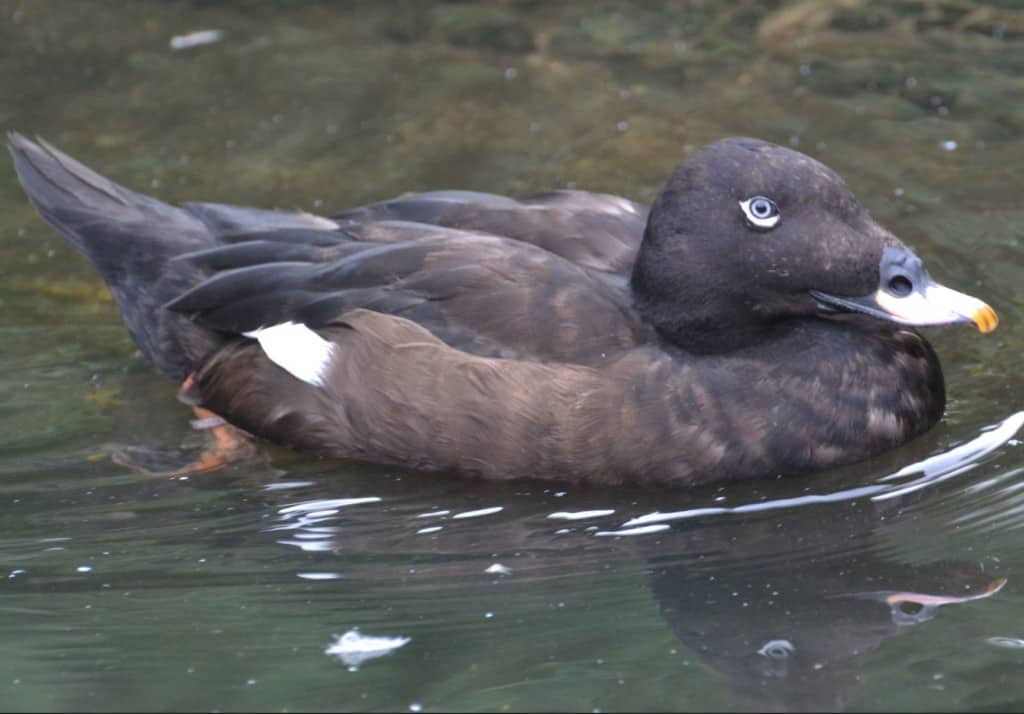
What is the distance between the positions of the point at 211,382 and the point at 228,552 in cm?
100

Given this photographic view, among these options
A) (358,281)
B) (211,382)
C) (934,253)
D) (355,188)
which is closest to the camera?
(358,281)

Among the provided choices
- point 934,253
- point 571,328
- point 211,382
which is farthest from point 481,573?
point 934,253

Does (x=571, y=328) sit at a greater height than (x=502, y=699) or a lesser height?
greater

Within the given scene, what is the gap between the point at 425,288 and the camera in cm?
509

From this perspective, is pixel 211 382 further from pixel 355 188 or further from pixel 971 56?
pixel 971 56

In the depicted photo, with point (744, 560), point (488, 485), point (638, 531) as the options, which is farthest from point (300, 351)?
point (744, 560)

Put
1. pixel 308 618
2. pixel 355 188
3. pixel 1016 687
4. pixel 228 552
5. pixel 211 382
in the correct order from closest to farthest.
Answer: pixel 1016 687
pixel 308 618
pixel 228 552
pixel 211 382
pixel 355 188

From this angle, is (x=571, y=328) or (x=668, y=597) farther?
(x=571, y=328)

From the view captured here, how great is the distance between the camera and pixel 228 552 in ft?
15.3

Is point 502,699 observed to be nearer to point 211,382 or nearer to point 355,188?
point 211,382

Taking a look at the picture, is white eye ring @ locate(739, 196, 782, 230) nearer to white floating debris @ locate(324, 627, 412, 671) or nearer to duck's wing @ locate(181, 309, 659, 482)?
duck's wing @ locate(181, 309, 659, 482)

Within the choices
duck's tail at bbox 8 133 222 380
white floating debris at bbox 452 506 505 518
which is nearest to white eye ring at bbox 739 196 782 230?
white floating debris at bbox 452 506 505 518

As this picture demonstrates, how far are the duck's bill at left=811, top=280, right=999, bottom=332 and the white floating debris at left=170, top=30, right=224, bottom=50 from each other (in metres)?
4.40

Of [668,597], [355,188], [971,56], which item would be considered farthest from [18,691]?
[971,56]
